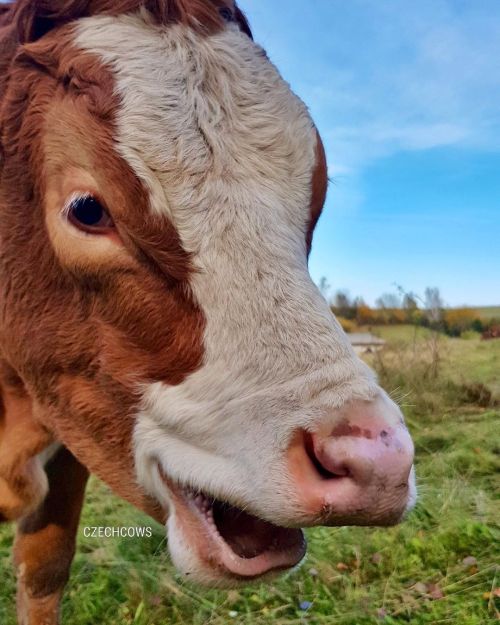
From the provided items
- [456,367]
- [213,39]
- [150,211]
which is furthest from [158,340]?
[456,367]

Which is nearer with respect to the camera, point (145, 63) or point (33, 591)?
point (145, 63)

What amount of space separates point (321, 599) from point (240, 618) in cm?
56

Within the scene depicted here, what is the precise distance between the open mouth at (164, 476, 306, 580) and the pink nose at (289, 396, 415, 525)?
354 mm

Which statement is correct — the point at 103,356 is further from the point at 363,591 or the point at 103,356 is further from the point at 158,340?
the point at 363,591

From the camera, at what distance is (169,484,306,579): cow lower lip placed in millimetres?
1947

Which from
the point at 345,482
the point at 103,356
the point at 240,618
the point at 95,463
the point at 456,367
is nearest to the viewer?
the point at 345,482

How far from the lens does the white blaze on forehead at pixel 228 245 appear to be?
1.80 meters

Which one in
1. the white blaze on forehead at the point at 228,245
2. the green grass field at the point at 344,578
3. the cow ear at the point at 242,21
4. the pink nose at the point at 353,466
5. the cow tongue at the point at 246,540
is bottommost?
the green grass field at the point at 344,578

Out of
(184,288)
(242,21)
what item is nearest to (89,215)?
(184,288)

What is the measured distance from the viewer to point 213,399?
6.12ft

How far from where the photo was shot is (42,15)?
97.6 inches

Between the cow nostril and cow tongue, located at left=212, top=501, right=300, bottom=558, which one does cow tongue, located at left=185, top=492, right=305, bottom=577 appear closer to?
cow tongue, located at left=212, top=501, right=300, bottom=558

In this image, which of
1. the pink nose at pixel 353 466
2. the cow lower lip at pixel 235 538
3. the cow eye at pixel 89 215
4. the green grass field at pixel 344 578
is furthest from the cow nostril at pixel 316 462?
the green grass field at pixel 344 578

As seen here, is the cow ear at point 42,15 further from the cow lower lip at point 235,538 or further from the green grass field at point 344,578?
the green grass field at point 344,578
